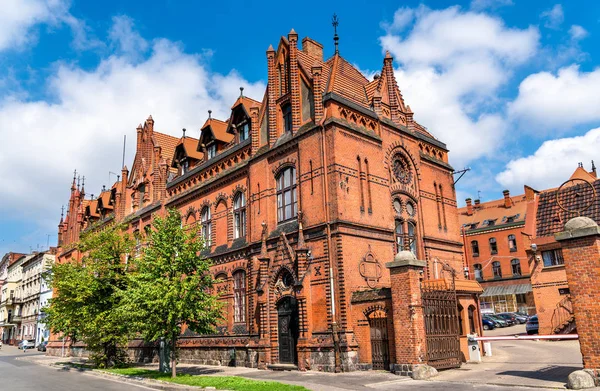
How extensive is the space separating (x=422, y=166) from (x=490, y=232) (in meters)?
41.4

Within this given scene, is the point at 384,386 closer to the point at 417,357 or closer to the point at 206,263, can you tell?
the point at 417,357

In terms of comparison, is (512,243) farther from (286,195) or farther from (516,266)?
(286,195)

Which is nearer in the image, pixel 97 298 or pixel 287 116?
pixel 287 116

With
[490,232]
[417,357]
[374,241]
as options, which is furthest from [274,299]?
[490,232]

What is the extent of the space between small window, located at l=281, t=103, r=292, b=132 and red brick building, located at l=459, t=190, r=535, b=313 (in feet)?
133

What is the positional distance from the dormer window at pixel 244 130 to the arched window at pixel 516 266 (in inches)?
1766

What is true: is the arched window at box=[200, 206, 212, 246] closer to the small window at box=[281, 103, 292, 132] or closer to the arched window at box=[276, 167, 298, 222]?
the arched window at box=[276, 167, 298, 222]

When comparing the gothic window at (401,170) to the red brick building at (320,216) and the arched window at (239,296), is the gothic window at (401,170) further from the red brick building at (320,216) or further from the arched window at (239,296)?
the arched window at (239,296)

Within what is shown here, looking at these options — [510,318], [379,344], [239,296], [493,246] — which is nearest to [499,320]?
[510,318]

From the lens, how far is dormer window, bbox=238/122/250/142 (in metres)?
27.6

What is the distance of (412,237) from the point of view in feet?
78.6

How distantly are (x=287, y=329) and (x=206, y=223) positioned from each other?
10388mm

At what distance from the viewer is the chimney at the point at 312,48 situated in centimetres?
2530

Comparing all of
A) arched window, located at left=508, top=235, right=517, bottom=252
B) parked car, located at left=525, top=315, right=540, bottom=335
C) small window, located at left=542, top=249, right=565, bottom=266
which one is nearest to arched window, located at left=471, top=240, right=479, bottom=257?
arched window, located at left=508, top=235, right=517, bottom=252
